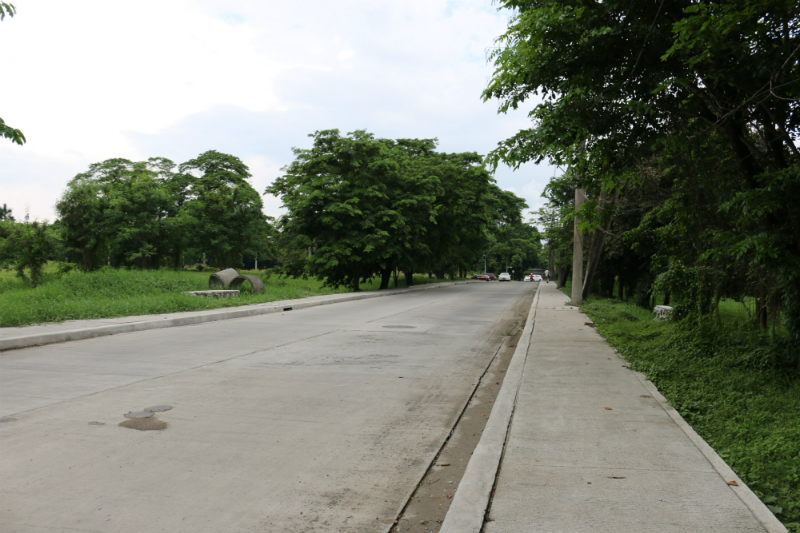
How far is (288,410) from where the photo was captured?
6.32m

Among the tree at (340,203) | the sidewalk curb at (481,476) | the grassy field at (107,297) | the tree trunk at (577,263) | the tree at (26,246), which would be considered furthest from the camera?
the tree at (340,203)

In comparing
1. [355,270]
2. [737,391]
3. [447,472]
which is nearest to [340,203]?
[355,270]

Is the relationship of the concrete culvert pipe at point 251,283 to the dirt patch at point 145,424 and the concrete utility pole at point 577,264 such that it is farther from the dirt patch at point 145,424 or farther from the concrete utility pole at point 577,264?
the dirt patch at point 145,424

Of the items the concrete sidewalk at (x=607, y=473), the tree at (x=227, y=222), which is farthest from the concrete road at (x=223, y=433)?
the tree at (x=227, y=222)

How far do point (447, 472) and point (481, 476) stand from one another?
528 millimetres

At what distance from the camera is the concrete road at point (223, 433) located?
377 cm

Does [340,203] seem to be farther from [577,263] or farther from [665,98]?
[665,98]

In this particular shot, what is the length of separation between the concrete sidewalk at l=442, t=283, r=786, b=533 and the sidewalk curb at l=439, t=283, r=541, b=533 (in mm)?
19

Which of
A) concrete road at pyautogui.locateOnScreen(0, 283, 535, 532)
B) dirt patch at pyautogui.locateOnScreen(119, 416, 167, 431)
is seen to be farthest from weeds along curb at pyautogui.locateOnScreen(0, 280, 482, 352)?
dirt patch at pyautogui.locateOnScreen(119, 416, 167, 431)

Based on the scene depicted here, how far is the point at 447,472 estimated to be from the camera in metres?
4.64

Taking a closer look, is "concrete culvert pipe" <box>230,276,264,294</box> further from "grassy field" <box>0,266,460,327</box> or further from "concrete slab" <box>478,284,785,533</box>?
"concrete slab" <box>478,284,785,533</box>

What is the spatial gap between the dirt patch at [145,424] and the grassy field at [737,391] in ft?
16.7

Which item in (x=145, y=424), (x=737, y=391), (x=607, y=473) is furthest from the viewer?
(x=737, y=391)

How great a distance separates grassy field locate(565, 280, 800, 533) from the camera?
4.40 m
